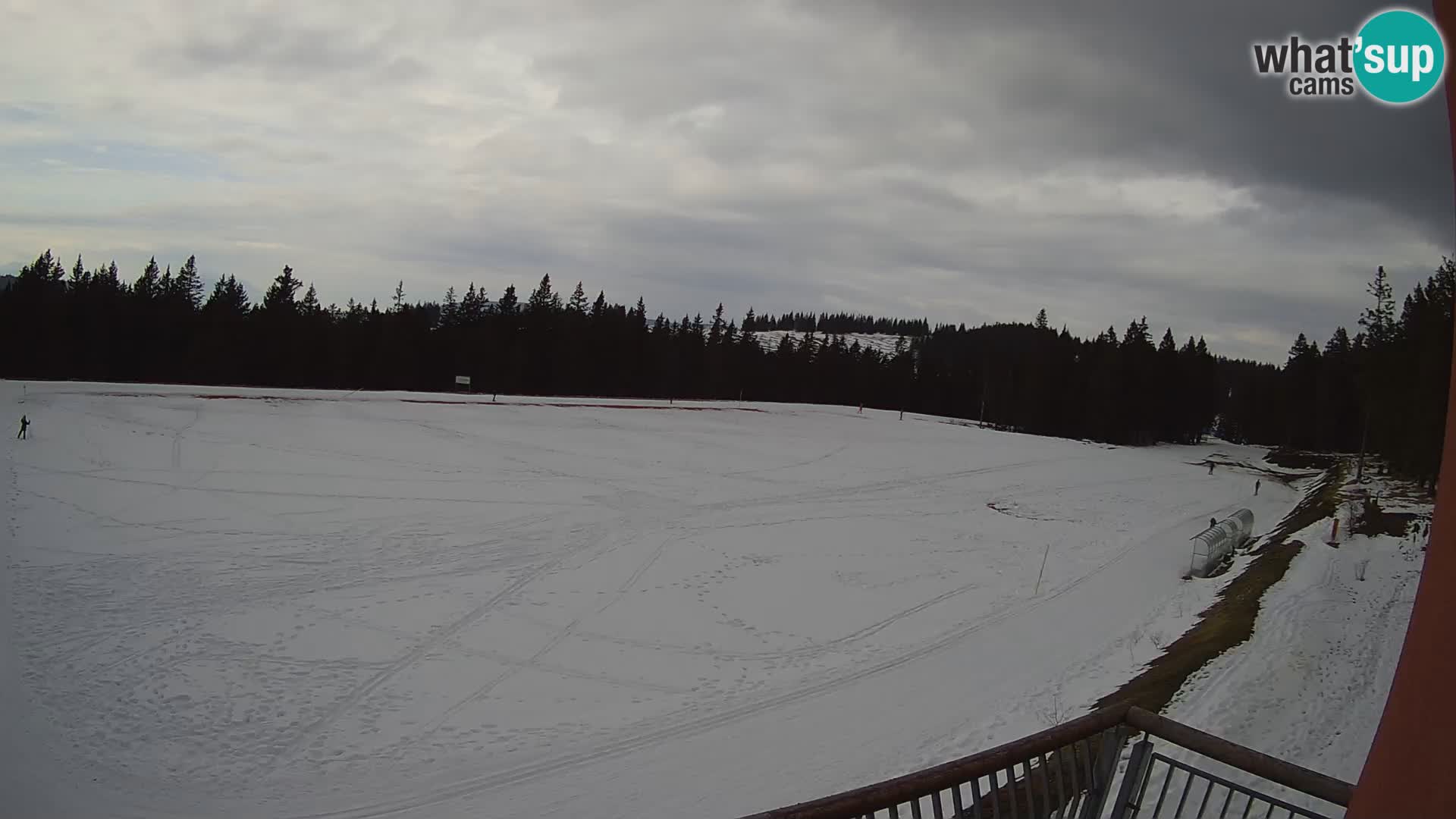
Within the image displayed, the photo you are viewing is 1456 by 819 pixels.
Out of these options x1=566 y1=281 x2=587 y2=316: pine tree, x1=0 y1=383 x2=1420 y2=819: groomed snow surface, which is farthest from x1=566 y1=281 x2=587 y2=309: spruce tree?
x1=0 y1=383 x2=1420 y2=819: groomed snow surface

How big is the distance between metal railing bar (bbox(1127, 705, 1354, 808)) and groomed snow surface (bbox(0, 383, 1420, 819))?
6.17m

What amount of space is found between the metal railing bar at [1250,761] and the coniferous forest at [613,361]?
4040 centimetres

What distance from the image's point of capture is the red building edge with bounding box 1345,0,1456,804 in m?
2.47

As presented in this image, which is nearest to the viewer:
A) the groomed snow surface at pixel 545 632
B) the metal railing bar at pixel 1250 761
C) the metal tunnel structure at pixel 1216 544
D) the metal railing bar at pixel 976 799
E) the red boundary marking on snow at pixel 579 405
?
the metal railing bar at pixel 1250 761

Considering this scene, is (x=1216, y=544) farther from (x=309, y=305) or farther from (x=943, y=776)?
(x=309, y=305)

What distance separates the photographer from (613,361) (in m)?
80.0

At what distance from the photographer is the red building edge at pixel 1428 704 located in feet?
8.11

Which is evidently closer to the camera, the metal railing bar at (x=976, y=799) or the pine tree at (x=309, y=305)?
the metal railing bar at (x=976, y=799)

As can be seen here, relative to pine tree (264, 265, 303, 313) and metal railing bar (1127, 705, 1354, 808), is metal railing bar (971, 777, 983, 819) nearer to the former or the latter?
metal railing bar (1127, 705, 1354, 808)

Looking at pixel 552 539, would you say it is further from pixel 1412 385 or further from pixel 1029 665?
pixel 1412 385

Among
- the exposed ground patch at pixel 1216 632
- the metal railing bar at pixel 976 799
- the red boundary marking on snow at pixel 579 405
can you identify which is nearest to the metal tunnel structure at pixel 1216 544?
the exposed ground patch at pixel 1216 632

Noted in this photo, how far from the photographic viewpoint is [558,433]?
40.2 meters

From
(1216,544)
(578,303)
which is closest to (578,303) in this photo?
(578,303)

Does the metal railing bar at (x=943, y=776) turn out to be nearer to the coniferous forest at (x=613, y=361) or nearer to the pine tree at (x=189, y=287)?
the coniferous forest at (x=613, y=361)
